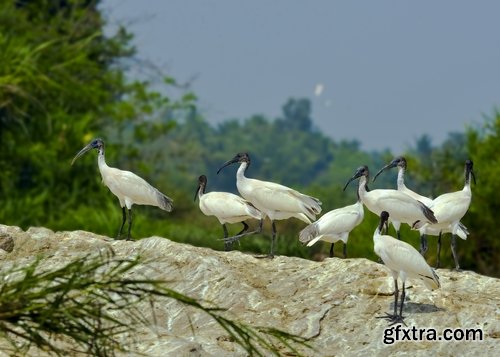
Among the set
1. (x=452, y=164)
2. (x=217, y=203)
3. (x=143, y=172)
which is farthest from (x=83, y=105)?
(x=217, y=203)

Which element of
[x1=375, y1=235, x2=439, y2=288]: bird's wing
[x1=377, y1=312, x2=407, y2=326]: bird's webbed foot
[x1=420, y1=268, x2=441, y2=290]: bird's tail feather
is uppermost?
[x1=375, y1=235, x2=439, y2=288]: bird's wing

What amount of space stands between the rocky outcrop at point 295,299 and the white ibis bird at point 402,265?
0.84 feet

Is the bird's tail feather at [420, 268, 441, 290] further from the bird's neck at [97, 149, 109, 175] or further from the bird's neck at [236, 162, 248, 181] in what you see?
the bird's neck at [97, 149, 109, 175]

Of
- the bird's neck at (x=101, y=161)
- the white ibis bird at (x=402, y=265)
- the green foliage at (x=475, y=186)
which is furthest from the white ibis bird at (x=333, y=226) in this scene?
the green foliage at (x=475, y=186)

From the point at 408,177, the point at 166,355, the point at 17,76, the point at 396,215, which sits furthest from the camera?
the point at 408,177

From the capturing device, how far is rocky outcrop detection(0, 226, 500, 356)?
16.7m

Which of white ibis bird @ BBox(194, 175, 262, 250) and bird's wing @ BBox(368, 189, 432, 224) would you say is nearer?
bird's wing @ BBox(368, 189, 432, 224)

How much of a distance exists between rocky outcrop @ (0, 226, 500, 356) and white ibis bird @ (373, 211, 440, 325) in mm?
255

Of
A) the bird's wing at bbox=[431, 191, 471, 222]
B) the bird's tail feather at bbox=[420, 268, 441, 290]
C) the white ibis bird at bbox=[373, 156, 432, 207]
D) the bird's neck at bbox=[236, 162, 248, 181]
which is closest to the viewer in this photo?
the bird's tail feather at bbox=[420, 268, 441, 290]

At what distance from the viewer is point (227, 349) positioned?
16.4 metres

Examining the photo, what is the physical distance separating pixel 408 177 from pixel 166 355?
104 feet

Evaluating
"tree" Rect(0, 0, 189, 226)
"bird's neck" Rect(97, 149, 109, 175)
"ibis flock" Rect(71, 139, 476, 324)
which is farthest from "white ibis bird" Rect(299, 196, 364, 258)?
"tree" Rect(0, 0, 189, 226)

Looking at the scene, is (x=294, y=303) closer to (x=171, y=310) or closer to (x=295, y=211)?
(x=171, y=310)

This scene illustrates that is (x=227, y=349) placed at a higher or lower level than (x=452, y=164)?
lower
